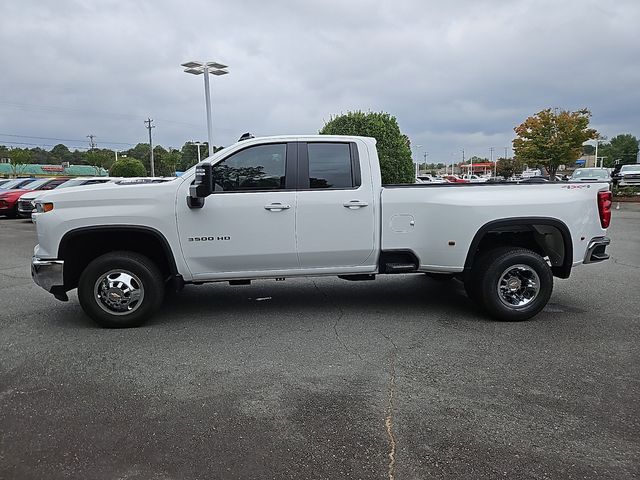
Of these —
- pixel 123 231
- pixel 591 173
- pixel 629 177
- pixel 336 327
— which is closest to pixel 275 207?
pixel 336 327

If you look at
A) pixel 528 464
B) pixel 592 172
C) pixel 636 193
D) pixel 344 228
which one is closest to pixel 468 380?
pixel 528 464

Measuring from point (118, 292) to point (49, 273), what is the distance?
0.72 meters

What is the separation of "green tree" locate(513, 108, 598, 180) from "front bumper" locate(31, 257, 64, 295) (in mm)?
32313

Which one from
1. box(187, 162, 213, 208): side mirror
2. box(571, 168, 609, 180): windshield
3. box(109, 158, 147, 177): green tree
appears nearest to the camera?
box(187, 162, 213, 208): side mirror

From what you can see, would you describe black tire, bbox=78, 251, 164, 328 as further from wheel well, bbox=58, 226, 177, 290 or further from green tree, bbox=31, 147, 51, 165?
green tree, bbox=31, 147, 51, 165

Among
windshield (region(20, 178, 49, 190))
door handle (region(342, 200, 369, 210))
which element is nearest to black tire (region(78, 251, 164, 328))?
door handle (region(342, 200, 369, 210))

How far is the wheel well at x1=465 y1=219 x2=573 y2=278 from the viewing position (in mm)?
5348

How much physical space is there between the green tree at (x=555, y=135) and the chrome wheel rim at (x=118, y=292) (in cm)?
3189

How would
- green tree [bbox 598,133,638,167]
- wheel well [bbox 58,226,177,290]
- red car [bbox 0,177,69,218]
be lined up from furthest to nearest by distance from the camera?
1. green tree [bbox 598,133,638,167]
2. red car [bbox 0,177,69,218]
3. wheel well [bbox 58,226,177,290]

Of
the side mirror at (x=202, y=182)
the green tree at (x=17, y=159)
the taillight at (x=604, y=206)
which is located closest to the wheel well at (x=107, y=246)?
the side mirror at (x=202, y=182)

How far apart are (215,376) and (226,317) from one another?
1.64m

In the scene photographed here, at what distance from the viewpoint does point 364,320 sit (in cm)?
551

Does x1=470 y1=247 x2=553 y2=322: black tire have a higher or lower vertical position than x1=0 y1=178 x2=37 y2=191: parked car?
lower

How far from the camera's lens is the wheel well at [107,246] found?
Result: 508 cm
